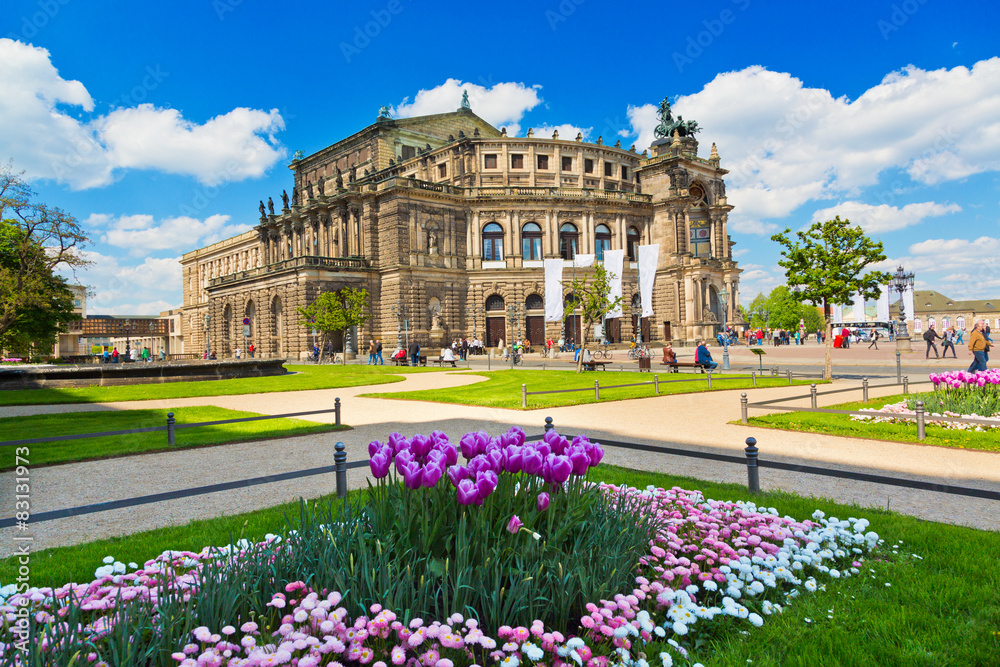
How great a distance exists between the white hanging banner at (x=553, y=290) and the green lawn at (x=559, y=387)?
17264 mm

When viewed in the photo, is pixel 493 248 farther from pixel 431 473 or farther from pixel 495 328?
pixel 431 473

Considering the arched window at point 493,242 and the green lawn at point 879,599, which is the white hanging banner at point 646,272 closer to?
the arched window at point 493,242

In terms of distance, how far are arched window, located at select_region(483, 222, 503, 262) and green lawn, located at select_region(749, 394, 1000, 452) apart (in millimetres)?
42120

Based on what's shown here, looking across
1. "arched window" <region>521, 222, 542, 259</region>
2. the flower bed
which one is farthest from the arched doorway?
the flower bed

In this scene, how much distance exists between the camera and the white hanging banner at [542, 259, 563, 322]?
41.2 m

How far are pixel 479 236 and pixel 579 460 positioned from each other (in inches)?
1971

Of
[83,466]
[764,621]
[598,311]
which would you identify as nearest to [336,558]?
[764,621]

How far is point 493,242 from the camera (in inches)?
2116

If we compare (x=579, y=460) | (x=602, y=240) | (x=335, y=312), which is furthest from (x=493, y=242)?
(x=579, y=460)

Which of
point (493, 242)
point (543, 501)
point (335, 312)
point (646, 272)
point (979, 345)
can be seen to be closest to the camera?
point (543, 501)

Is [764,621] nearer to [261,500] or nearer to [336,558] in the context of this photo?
[336,558]

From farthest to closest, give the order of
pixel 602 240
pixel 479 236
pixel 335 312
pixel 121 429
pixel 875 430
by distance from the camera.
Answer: pixel 602 240 → pixel 479 236 → pixel 335 312 → pixel 121 429 → pixel 875 430

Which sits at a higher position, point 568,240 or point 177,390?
point 568,240

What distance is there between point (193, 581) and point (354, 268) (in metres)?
47.2
